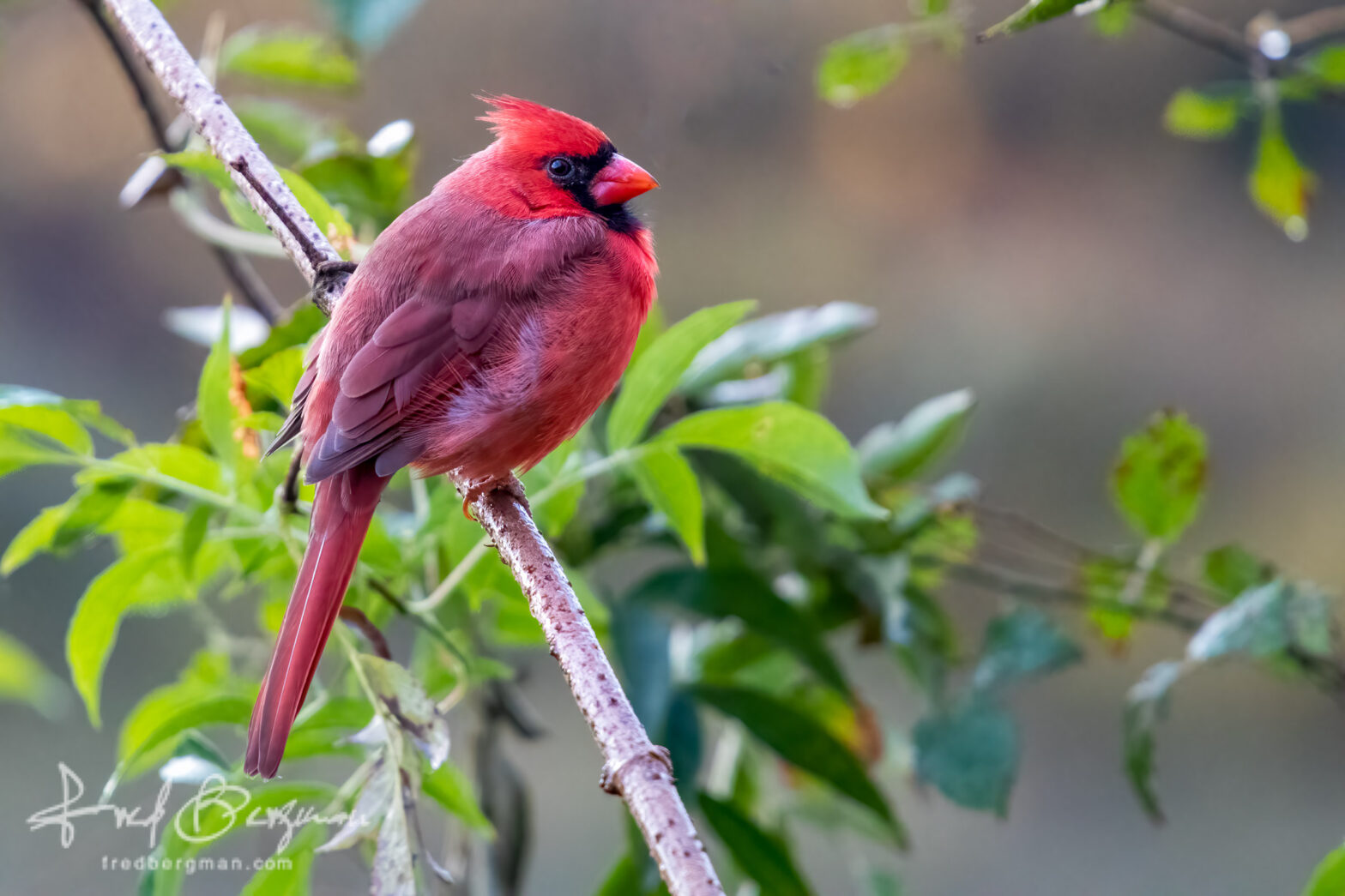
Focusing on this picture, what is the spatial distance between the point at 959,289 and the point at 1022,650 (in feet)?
6.50

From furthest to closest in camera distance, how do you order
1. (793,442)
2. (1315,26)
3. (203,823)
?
(1315,26) < (793,442) < (203,823)

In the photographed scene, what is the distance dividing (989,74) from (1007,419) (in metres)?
0.89

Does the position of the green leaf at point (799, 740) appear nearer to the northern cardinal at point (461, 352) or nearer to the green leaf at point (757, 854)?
the green leaf at point (757, 854)

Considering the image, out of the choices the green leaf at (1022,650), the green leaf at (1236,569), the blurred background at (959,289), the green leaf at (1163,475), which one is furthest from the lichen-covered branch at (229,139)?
the blurred background at (959,289)

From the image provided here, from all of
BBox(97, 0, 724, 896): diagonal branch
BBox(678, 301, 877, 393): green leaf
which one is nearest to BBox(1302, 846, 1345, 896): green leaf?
BBox(97, 0, 724, 896): diagonal branch

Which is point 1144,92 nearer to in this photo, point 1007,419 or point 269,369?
point 1007,419

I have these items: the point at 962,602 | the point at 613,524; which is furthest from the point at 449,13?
the point at 613,524

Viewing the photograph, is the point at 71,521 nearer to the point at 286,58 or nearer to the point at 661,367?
the point at 661,367

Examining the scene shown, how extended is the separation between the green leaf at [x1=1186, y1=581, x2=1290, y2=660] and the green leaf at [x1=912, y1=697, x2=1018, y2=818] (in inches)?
8.3

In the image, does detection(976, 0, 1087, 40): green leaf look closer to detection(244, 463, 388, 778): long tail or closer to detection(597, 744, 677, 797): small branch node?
detection(597, 744, 677, 797): small branch node

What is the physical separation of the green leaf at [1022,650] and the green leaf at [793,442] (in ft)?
1.27

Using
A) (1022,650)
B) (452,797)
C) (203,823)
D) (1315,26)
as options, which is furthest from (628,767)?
(1315,26)

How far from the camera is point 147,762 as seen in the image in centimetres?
115

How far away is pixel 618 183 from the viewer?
1563mm
